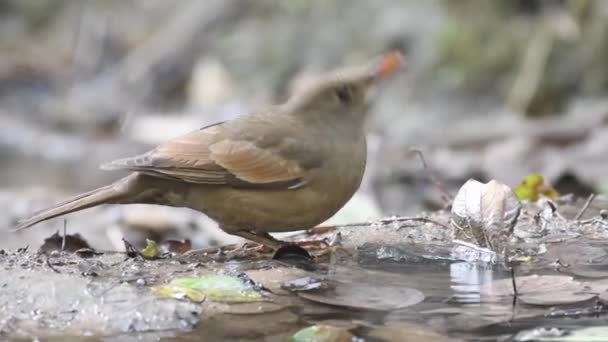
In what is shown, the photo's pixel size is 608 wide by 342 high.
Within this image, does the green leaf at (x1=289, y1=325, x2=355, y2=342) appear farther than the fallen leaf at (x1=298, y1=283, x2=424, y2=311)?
No

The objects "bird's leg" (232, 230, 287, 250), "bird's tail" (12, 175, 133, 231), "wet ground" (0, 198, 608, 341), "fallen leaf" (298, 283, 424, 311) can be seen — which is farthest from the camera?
"bird's tail" (12, 175, 133, 231)

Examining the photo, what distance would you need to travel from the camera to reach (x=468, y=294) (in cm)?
353

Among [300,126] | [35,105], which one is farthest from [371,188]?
[35,105]

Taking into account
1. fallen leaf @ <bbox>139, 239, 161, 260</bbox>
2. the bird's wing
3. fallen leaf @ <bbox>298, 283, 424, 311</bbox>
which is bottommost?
fallen leaf @ <bbox>298, 283, 424, 311</bbox>

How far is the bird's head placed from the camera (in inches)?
170

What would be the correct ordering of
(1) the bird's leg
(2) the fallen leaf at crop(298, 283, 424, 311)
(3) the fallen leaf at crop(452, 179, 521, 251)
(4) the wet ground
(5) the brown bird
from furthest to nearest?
(1) the bird's leg < (5) the brown bird < (3) the fallen leaf at crop(452, 179, 521, 251) < (2) the fallen leaf at crop(298, 283, 424, 311) < (4) the wet ground

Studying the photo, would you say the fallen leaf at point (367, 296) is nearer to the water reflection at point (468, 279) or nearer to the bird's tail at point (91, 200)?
the water reflection at point (468, 279)

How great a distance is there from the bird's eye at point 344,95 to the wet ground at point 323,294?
585 mm

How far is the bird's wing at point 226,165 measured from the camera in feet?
14.1

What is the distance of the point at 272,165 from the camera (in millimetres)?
4348

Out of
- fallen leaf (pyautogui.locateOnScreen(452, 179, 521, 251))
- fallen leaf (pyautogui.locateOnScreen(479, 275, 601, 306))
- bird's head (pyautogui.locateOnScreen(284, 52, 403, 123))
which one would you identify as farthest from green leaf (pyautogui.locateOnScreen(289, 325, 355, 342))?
bird's head (pyautogui.locateOnScreen(284, 52, 403, 123))

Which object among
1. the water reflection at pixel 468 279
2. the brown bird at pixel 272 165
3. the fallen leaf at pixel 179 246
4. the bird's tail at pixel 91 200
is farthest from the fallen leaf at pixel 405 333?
the fallen leaf at pixel 179 246

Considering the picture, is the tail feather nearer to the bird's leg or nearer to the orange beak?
the bird's leg

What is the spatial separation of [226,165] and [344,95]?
543mm
